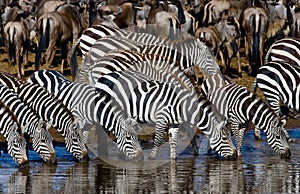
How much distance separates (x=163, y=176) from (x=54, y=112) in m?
2.35

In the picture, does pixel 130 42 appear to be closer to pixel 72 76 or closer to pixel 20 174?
pixel 72 76

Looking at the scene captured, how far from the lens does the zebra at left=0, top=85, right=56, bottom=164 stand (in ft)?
46.6

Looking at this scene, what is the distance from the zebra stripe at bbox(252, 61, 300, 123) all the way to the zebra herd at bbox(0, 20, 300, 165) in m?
0.02

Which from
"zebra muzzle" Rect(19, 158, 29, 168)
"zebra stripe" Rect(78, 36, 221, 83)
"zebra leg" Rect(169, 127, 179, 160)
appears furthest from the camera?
"zebra stripe" Rect(78, 36, 221, 83)

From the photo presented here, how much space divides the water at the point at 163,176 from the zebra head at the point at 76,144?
120mm

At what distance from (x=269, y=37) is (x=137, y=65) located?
1114cm

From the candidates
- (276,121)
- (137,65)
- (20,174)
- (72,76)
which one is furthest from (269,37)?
(20,174)

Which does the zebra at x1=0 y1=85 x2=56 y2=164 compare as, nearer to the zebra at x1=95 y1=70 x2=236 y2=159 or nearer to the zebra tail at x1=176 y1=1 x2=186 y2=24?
the zebra at x1=95 y1=70 x2=236 y2=159

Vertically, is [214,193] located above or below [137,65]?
below

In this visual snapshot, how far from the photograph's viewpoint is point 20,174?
1338 centimetres

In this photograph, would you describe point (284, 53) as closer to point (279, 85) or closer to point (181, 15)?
point (279, 85)

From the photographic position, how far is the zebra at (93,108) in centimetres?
1442

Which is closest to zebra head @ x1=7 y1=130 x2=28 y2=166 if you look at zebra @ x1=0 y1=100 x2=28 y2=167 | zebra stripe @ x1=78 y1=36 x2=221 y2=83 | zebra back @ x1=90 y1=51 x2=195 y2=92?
zebra @ x1=0 y1=100 x2=28 y2=167

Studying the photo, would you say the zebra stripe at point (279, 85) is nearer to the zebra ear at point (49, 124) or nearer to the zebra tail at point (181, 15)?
the zebra ear at point (49, 124)
